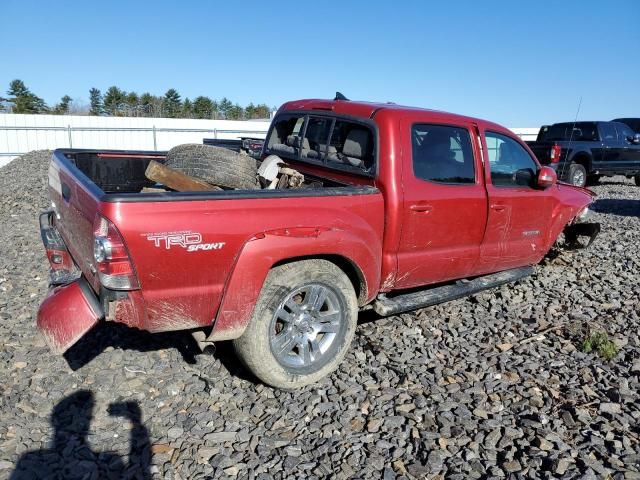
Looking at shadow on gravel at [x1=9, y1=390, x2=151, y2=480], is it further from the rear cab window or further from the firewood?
the rear cab window

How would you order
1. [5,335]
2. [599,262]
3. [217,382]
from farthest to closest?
[599,262] < [5,335] < [217,382]

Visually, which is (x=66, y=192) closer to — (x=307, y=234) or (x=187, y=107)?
(x=307, y=234)

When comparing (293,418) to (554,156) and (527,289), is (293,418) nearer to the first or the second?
(527,289)

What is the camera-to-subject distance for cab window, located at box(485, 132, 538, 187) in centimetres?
442

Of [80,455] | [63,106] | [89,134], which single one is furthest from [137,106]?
[80,455]

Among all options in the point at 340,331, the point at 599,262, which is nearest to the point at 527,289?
the point at 599,262

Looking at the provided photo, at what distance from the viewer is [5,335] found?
393 cm

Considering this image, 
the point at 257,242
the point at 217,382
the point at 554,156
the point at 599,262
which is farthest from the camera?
the point at 554,156

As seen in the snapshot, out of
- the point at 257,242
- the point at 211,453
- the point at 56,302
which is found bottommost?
the point at 211,453

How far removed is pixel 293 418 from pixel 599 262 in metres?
4.85

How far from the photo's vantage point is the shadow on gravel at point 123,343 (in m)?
3.68

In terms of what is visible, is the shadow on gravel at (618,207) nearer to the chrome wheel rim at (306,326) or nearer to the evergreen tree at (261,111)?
the chrome wheel rim at (306,326)

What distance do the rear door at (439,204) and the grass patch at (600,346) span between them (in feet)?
3.47

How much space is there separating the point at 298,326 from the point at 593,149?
13.0 metres
